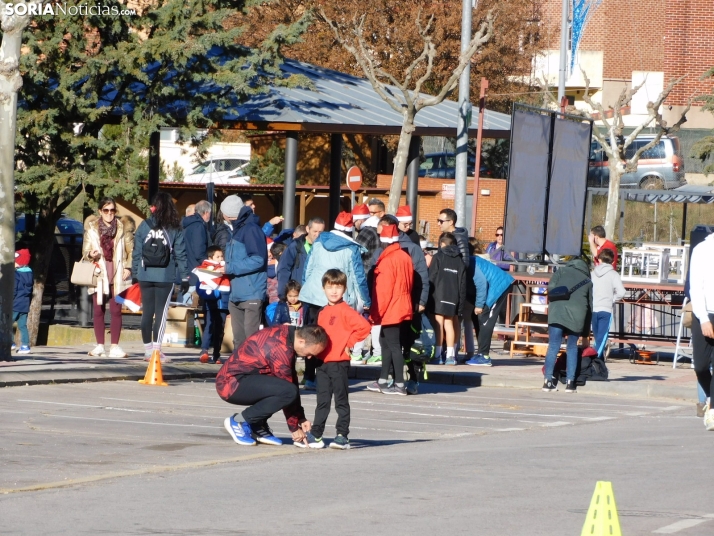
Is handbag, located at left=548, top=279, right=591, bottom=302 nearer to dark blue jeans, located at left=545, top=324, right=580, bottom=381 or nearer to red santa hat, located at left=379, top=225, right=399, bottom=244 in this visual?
dark blue jeans, located at left=545, top=324, right=580, bottom=381

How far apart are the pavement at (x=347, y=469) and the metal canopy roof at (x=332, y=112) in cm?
896

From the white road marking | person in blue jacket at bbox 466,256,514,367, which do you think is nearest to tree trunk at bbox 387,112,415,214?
person in blue jacket at bbox 466,256,514,367

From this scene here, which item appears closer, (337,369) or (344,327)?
(337,369)

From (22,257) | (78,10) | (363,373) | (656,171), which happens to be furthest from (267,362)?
(656,171)

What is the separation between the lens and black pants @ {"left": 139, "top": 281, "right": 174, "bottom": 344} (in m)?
15.3

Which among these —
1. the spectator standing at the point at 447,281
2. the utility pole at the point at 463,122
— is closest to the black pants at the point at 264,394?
the spectator standing at the point at 447,281

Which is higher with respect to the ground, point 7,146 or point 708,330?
point 7,146

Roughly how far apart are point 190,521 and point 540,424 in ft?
20.2

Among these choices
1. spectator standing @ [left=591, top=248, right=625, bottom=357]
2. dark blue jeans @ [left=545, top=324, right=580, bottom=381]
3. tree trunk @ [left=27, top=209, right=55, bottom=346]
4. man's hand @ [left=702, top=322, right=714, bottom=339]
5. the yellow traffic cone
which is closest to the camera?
the yellow traffic cone

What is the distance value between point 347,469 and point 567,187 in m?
11.0

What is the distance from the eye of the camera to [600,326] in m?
17.6

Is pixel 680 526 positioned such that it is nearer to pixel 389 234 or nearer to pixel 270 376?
pixel 270 376

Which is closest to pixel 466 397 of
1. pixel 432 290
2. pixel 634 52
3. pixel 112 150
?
pixel 432 290

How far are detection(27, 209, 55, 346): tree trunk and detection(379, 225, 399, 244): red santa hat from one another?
7.46 metres
